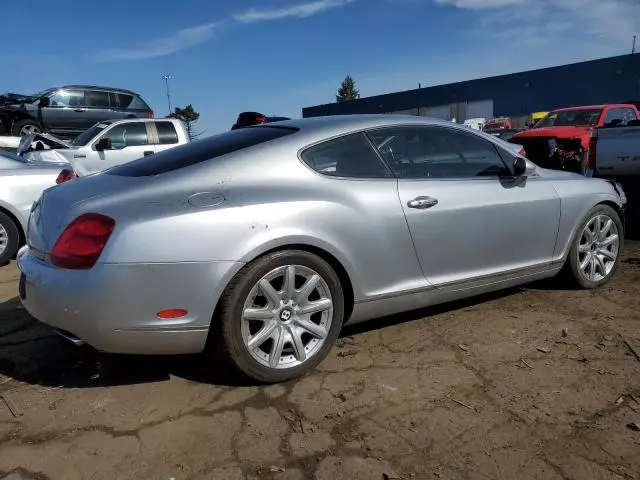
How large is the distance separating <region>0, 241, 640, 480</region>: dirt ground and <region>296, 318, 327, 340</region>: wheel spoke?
0.23 m

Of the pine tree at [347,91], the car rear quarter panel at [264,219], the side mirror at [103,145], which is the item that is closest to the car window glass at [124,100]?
the side mirror at [103,145]

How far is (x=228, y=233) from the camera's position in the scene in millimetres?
2734

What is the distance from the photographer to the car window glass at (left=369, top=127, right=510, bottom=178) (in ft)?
11.5

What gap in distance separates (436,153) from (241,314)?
1.74m

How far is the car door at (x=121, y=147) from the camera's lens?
10.1 meters

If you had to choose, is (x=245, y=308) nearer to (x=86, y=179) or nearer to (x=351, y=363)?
(x=351, y=363)

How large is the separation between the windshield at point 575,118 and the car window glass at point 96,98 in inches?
450

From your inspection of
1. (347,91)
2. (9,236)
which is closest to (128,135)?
(9,236)

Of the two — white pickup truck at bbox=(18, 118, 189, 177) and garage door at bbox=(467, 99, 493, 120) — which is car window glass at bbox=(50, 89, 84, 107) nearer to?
white pickup truck at bbox=(18, 118, 189, 177)

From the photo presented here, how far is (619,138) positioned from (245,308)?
5.60 meters

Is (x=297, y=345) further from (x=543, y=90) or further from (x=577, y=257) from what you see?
(x=543, y=90)

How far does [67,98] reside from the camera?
49.5ft

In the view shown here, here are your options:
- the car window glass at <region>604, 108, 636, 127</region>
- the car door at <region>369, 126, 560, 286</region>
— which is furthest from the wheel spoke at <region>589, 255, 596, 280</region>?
the car window glass at <region>604, 108, 636, 127</region>

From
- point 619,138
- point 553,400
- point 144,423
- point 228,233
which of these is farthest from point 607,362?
point 619,138
